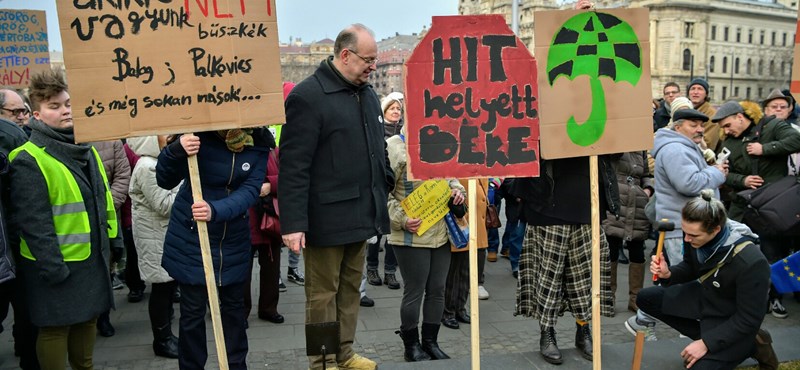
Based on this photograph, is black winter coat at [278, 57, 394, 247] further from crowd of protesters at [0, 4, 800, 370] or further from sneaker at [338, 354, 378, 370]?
sneaker at [338, 354, 378, 370]

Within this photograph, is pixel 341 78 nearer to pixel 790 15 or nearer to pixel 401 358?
pixel 401 358

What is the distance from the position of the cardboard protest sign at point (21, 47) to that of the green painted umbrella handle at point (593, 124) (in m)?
6.21

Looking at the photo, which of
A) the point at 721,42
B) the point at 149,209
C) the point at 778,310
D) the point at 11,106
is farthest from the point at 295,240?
the point at 721,42

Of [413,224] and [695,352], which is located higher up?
[413,224]

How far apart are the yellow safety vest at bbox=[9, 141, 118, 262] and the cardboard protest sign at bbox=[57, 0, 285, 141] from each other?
0.60 metres

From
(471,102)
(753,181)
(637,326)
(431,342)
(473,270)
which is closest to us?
(473,270)

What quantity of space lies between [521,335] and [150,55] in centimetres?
374

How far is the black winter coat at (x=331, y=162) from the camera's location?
3703 millimetres

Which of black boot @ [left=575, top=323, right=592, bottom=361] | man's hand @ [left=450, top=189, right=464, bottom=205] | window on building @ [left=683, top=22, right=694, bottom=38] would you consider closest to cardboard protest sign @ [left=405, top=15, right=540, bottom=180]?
man's hand @ [left=450, top=189, right=464, bottom=205]

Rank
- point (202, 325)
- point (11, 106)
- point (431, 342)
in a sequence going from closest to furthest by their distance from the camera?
point (202, 325)
point (431, 342)
point (11, 106)

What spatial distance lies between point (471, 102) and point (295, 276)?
169 inches

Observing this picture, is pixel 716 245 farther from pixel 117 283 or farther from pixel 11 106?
pixel 117 283

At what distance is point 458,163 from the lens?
12.3 ft

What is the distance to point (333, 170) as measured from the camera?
383 centimetres
